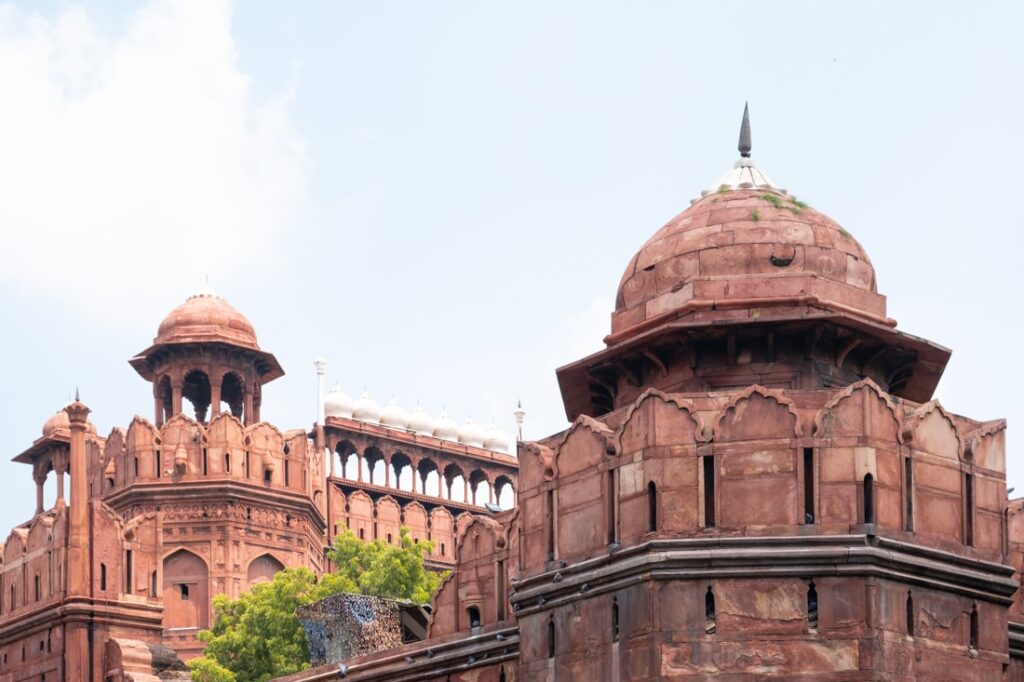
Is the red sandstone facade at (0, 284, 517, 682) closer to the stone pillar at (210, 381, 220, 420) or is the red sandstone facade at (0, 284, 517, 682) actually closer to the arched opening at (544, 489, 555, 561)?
the stone pillar at (210, 381, 220, 420)

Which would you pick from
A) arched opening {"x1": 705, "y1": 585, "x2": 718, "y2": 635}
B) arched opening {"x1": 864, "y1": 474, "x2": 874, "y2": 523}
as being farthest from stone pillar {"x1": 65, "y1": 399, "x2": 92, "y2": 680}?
arched opening {"x1": 864, "y1": 474, "x2": 874, "y2": 523}

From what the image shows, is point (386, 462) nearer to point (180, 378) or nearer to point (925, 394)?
point (180, 378)

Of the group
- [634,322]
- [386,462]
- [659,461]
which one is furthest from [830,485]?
[386,462]

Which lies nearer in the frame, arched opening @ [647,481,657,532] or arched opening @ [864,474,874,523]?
arched opening @ [864,474,874,523]

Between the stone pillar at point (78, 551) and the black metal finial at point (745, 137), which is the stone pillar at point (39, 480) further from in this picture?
the black metal finial at point (745, 137)

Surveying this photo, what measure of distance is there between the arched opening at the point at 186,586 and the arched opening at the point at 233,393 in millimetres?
3554

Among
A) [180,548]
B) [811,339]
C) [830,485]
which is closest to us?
[830,485]

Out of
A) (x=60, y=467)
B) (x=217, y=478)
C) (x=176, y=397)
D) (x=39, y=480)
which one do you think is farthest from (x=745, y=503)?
(x=39, y=480)

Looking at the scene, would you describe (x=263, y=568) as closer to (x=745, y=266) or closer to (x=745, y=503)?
(x=745, y=266)

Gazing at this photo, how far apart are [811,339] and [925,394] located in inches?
85.7

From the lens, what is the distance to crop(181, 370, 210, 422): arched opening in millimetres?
55750

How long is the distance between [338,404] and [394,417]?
6.87 feet

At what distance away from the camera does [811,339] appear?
75.3 feet

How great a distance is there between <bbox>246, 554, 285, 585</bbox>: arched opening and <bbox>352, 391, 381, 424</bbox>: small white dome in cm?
1009
